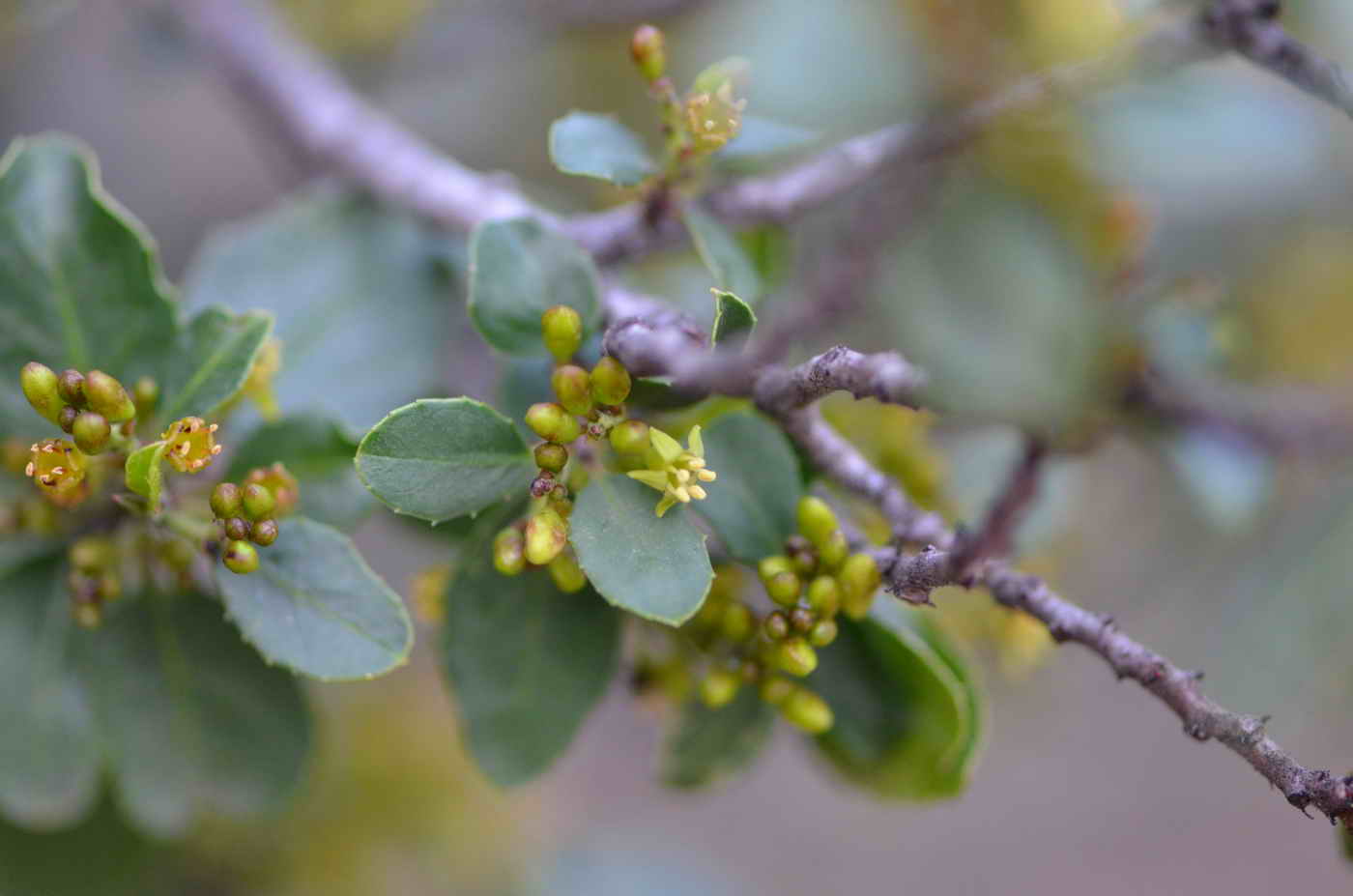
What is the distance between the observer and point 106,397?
0.79m

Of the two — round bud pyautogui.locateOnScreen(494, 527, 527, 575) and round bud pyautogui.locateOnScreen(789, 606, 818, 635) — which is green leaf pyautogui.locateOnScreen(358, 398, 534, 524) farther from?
round bud pyautogui.locateOnScreen(789, 606, 818, 635)

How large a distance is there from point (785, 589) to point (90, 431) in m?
0.48

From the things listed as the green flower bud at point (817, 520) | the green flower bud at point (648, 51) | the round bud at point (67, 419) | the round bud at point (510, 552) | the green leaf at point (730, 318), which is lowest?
the green flower bud at point (817, 520)

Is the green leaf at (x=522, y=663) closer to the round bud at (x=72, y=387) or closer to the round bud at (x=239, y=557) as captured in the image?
the round bud at (x=239, y=557)

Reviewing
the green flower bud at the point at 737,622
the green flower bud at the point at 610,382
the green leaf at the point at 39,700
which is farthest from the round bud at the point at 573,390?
the green leaf at the point at 39,700

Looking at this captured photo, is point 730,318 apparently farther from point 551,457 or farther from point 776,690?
point 776,690

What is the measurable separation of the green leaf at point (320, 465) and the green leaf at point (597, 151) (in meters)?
0.30

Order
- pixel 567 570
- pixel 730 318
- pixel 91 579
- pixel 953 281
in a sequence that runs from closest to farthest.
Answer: pixel 730 318
pixel 567 570
pixel 91 579
pixel 953 281

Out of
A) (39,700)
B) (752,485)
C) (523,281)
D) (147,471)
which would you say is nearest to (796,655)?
(752,485)

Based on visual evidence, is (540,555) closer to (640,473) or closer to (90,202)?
(640,473)

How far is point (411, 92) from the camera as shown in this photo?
241cm

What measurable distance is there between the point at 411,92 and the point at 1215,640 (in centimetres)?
180

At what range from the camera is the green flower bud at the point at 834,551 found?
33.5 inches

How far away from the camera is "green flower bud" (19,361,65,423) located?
78 cm
